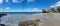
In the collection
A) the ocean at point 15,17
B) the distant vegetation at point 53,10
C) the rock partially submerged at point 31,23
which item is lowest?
the rock partially submerged at point 31,23

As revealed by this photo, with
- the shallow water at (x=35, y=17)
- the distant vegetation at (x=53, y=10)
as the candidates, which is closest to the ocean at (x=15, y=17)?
the shallow water at (x=35, y=17)

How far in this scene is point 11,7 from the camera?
1197mm

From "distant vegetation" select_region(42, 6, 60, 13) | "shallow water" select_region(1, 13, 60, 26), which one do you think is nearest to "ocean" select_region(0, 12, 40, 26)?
"shallow water" select_region(1, 13, 60, 26)

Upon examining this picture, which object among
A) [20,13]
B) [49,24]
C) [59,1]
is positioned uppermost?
[59,1]

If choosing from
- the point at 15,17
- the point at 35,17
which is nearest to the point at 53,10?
the point at 35,17

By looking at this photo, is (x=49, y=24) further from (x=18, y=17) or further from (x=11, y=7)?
(x=11, y=7)

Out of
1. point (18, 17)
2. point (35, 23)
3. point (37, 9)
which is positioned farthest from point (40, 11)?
point (18, 17)

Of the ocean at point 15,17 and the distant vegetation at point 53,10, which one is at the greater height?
the distant vegetation at point 53,10

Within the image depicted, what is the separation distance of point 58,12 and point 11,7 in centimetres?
51

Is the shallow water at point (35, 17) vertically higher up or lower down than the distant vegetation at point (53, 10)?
lower down

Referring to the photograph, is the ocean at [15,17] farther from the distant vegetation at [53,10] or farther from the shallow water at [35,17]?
the distant vegetation at [53,10]

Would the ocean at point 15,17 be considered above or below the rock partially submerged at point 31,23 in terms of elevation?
above

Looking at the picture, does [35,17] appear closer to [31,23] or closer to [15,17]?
[31,23]

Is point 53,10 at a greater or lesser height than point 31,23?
greater
